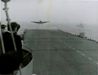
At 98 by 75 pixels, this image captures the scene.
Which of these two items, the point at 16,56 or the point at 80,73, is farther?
the point at 80,73

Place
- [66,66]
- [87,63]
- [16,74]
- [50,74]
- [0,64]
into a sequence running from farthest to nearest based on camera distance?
[87,63], [66,66], [50,74], [16,74], [0,64]

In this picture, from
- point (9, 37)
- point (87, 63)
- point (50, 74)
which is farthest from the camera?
point (87, 63)

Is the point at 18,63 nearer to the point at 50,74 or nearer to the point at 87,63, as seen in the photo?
the point at 50,74

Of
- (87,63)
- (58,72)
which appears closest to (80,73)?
(58,72)

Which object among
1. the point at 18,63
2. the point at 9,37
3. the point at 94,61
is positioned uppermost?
the point at 9,37

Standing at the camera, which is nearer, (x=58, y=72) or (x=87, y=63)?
(x=58, y=72)

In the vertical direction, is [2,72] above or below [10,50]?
below

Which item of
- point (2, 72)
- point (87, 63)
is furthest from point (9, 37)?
point (87, 63)

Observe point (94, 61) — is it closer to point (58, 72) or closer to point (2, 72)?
point (58, 72)

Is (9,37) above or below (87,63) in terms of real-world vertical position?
above
